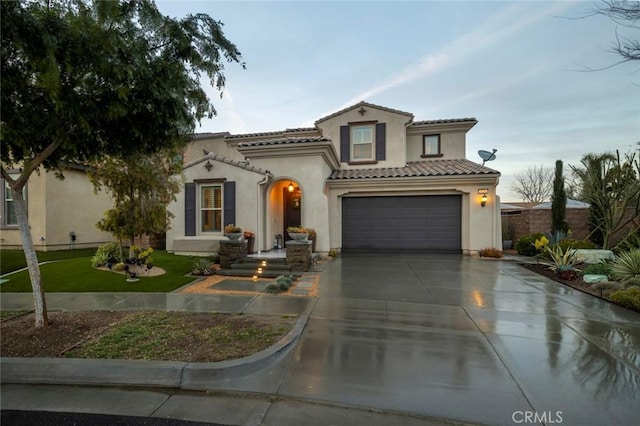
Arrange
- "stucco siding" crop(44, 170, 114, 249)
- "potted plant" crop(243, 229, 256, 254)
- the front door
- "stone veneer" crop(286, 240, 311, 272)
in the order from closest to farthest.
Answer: "stone veneer" crop(286, 240, 311, 272)
"potted plant" crop(243, 229, 256, 254)
"stucco siding" crop(44, 170, 114, 249)
the front door

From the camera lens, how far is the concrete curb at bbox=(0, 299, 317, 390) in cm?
303

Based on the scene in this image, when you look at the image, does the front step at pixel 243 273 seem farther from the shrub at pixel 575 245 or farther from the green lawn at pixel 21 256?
the shrub at pixel 575 245

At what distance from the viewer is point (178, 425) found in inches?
93.7

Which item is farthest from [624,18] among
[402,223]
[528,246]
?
[528,246]

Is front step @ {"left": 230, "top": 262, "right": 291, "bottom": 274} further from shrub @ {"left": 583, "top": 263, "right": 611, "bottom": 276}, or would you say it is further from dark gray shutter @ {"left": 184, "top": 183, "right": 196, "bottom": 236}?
shrub @ {"left": 583, "top": 263, "right": 611, "bottom": 276}

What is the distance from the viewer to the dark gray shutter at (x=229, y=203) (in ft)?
34.9

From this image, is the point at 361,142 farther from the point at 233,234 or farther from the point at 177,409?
the point at 177,409

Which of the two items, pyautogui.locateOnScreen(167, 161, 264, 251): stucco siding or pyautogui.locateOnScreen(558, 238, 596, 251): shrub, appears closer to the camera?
pyautogui.locateOnScreen(558, 238, 596, 251): shrub

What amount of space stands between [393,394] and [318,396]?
755 mm

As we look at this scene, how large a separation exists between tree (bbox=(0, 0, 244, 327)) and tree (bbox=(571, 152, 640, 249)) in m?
14.1

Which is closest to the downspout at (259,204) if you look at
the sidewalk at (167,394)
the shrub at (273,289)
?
the shrub at (273,289)

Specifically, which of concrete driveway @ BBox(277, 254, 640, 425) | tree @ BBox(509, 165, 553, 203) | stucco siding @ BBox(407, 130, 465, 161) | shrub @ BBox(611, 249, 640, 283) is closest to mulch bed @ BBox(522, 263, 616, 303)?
concrete driveway @ BBox(277, 254, 640, 425)

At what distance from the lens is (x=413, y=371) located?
10.5 feet

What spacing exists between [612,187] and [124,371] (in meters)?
→ 16.3
